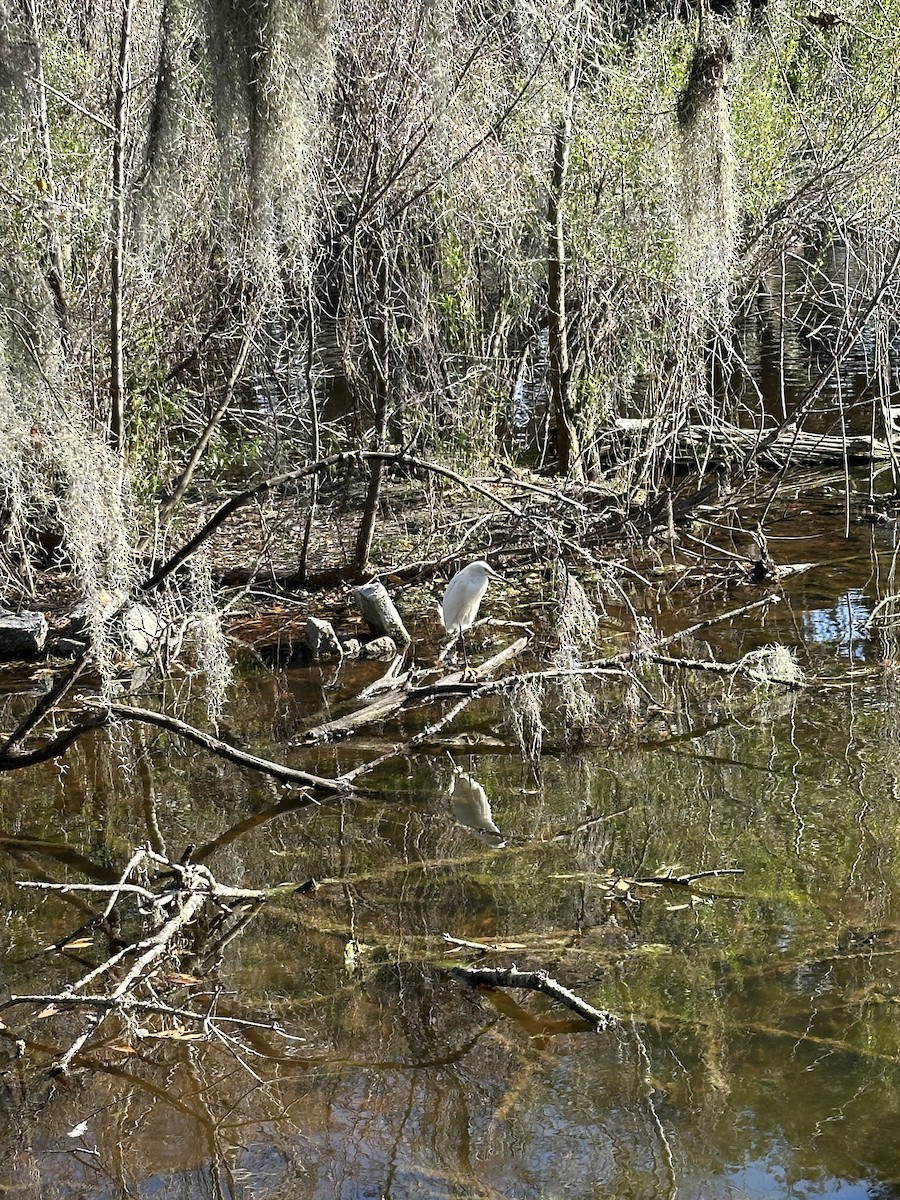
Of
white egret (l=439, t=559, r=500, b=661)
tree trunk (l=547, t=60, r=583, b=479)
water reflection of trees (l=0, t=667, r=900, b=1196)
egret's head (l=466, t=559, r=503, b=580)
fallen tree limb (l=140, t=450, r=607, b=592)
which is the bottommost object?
water reflection of trees (l=0, t=667, r=900, b=1196)

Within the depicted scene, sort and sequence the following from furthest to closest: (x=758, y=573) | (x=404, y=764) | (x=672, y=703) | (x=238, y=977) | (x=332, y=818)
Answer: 1. (x=758, y=573)
2. (x=672, y=703)
3. (x=404, y=764)
4. (x=332, y=818)
5. (x=238, y=977)

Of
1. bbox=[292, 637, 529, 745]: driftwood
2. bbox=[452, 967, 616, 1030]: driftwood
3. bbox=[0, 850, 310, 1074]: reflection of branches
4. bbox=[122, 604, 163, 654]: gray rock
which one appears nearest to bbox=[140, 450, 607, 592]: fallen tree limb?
bbox=[292, 637, 529, 745]: driftwood

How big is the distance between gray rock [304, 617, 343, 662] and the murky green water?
0.82 meters

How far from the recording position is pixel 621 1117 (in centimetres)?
338

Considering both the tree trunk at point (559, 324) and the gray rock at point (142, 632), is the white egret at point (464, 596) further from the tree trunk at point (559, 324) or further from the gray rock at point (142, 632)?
the tree trunk at point (559, 324)

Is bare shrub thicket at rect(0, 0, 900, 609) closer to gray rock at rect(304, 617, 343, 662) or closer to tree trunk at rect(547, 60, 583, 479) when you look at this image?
tree trunk at rect(547, 60, 583, 479)

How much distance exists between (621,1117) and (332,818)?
7.06 feet

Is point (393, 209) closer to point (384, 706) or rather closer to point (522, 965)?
point (384, 706)

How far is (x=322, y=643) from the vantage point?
7.33 metres

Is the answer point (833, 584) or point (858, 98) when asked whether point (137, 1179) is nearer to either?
point (833, 584)

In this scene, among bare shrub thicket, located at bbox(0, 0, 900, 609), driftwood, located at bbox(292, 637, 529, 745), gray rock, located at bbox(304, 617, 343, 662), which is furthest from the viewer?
gray rock, located at bbox(304, 617, 343, 662)

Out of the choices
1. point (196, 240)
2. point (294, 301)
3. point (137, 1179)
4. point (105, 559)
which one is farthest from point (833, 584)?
point (137, 1179)

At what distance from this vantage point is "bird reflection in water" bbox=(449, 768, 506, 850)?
5082 millimetres

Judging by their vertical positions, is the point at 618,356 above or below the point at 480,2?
below
